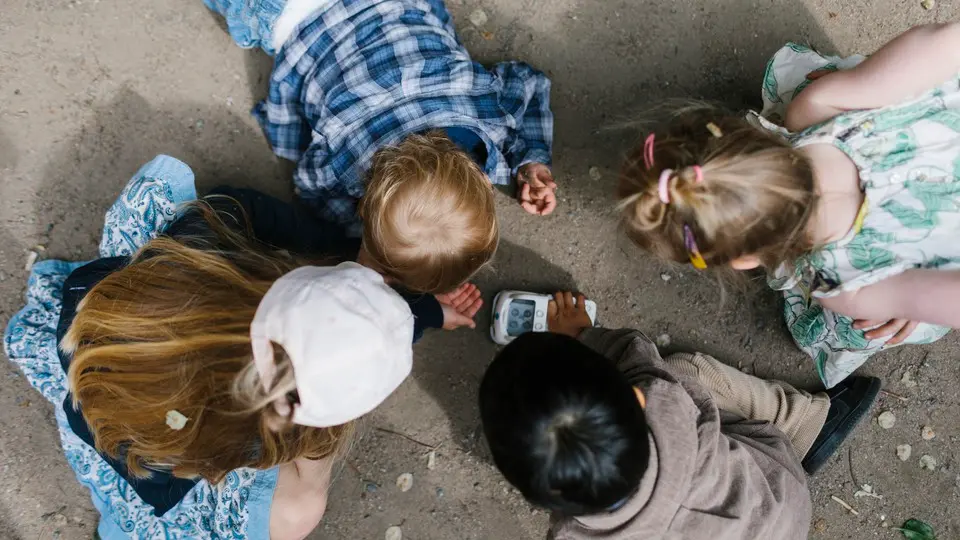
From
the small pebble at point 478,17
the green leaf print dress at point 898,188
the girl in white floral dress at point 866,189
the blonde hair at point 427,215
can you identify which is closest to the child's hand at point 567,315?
the blonde hair at point 427,215

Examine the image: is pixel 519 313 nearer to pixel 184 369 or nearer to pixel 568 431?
pixel 568 431

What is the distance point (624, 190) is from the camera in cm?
119

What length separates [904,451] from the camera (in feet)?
5.54

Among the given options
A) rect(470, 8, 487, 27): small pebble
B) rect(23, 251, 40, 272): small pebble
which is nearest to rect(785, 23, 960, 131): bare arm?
rect(470, 8, 487, 27): small pebble

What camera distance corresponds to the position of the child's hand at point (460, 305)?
161 cm

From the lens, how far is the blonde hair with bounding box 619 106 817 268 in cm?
101

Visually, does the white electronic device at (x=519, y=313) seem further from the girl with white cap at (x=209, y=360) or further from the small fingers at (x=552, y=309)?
the girl with white cap at (x=209, y=360)

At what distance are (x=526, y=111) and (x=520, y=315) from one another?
1.84 ft

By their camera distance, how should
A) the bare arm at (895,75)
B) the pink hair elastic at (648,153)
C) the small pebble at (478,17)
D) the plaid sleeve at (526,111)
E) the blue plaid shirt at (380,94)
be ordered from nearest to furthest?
the pink hair elastic at (648,153), the bare arm at (895,75), the blue plaid shirt at (380,94), the plaid sleeve at (526,111), the small pebble at (478,17)

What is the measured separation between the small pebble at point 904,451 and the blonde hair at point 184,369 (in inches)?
61.7

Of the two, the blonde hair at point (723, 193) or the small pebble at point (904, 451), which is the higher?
the blonde hair at point (723, 193)

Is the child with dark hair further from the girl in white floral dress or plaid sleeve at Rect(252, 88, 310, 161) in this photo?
plaid sleeve at Rect(252, 88, 310, 161)

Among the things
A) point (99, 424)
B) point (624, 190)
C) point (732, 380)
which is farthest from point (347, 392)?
point (732, 380)

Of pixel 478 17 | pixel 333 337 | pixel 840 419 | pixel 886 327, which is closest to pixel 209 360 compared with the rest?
pixel 333 337
